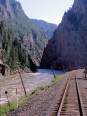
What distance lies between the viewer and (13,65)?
15050cm

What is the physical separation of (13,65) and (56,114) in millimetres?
128600

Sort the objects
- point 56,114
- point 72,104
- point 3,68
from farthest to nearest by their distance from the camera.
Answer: point 3,68
point 72,104
point 56,114

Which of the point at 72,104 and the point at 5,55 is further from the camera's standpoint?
the point at 5,55

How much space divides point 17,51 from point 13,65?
2905 cm

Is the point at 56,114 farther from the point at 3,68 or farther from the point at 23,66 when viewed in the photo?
the point at 23,66

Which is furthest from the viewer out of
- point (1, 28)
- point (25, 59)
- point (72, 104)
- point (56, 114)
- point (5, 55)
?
point (25, 59)

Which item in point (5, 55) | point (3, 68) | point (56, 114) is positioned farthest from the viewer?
point (5, 55)

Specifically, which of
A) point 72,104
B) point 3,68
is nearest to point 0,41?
point 3,68

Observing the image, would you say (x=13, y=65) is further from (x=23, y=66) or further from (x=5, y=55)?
(x=23, y=66)

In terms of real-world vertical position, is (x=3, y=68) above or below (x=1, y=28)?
below

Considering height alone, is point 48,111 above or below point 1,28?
below

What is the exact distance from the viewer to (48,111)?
24359 mm

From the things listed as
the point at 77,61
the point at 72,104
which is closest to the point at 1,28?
the point at 77,61

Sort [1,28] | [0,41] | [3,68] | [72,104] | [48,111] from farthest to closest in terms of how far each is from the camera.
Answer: [1,28] → [0,41] → [3,68] → [72,104] → [48,111]
